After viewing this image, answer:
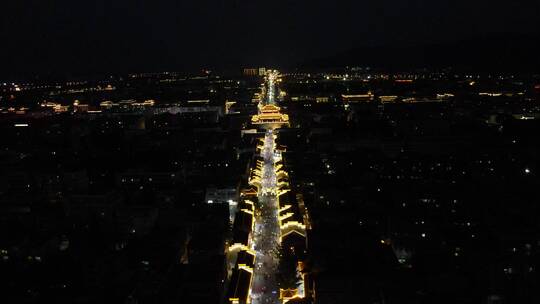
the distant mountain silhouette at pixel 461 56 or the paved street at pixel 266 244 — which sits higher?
the distant mountain silhouette at pixel 461 56

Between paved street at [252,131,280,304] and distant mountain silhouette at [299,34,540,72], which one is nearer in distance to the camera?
paved street at [252,131,280,304]

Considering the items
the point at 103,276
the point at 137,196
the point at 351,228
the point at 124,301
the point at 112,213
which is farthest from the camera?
the point at 137,196

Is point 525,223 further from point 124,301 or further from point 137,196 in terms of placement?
point 137,196

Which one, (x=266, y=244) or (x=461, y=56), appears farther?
(x=461, y=56)

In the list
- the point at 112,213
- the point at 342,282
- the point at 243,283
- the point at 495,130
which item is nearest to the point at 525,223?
the point at 342,282

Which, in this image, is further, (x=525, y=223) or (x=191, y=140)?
(x=191, y=140)

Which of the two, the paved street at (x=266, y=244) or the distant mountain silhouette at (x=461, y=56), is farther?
the distant mountain silhouette at (x=461, y=56)

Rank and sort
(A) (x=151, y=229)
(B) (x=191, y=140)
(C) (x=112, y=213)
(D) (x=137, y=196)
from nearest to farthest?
(A) (x=151, y=229) → (C) (x=112, y=213) → (D) (x=137, y=196) → (B) (x=191, y=140)

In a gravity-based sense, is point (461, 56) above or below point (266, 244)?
above
